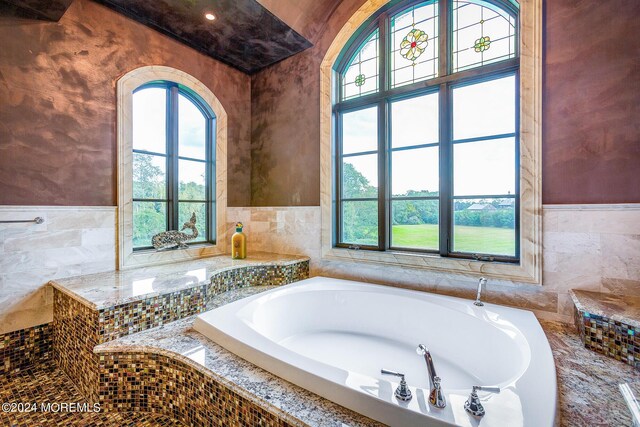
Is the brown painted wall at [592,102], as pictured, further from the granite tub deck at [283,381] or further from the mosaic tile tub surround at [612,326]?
the granite tub deck at [283,381]

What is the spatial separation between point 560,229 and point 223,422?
2067 millimetres

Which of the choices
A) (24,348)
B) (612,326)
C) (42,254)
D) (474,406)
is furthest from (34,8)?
(612,326)

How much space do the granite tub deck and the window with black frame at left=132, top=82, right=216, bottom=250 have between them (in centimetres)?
129

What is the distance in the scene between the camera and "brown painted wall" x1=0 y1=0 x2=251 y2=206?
180 cm

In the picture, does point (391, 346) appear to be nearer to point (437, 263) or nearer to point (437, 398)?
point (437, 263)

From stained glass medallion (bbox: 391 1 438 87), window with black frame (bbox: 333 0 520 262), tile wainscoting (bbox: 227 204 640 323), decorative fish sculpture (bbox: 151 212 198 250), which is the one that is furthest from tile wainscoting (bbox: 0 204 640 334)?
stained glass medallion (bbox: 391 1 438 87)

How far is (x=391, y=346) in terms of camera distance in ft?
6.32

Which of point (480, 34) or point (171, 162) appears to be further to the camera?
point (171, 162)

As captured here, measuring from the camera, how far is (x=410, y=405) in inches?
33.5

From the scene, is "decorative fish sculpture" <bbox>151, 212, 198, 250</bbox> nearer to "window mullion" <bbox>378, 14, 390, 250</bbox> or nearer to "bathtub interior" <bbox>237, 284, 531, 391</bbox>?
"bathtub interior" <bbox>237, 284, 531, 391</bbox>

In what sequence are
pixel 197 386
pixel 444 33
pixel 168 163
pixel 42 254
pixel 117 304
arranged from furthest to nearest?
pixel 168 163 → pixel 444 33 → pixel 42 254 → pixel 117 304 → pixel 197 386

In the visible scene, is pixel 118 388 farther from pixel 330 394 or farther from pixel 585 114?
pixel 585 114

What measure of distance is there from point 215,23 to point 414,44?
1.70m

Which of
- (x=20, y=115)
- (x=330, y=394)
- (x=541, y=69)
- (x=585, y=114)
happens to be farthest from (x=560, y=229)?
(x=20, y=115)
